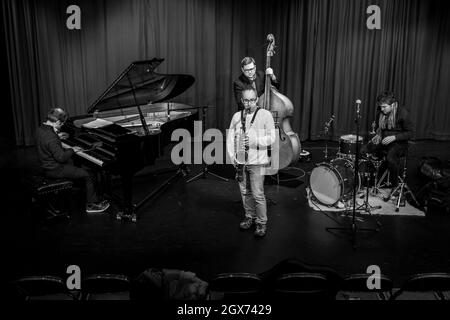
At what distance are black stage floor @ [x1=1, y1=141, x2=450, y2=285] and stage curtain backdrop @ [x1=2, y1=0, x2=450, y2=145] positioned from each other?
123 inches

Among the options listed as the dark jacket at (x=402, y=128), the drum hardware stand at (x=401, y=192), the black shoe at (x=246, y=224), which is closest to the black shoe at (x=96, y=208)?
the black shoe at (x=246, y=224)

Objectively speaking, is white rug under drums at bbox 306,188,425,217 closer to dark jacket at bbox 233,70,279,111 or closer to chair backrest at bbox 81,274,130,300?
dark jacket at bbox 233,70,279,111

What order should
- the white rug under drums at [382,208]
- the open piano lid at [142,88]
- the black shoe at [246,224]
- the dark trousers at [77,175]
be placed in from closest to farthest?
the black shoe at [246,224] → the dark trousers at [77,175] → the white rug under drums at [382,208] → the open piano lid at [142,88]

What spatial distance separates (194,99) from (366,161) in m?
4.35

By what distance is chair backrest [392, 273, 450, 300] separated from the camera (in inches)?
118

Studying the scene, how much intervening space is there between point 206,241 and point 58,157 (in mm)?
1985

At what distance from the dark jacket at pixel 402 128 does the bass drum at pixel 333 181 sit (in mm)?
954

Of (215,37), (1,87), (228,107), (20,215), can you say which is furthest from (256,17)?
(20,215)

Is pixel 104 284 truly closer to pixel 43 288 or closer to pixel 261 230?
pixel 43 288

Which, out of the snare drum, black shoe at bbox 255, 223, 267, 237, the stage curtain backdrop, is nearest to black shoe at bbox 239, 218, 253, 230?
black shoe at bbox 255, 223, 267, 237

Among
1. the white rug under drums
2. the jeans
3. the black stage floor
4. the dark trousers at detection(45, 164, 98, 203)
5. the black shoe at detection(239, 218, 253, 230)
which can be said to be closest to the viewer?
the black stage floor

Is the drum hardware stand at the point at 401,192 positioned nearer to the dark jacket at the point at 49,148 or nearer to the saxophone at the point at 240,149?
the saxophone at the point at 240,149

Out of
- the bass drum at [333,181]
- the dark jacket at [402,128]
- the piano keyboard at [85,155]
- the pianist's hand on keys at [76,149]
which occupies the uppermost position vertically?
the dark jacket at [402,128]

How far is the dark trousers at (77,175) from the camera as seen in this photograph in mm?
5520
